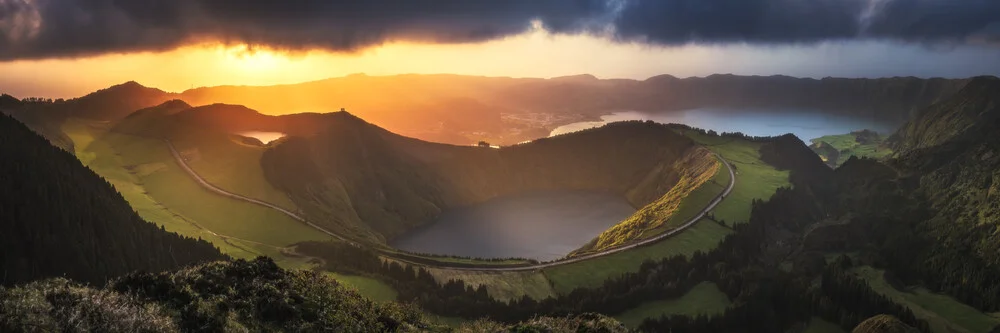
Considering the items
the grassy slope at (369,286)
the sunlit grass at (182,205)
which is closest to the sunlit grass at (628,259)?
the grassy slope at (369,286)

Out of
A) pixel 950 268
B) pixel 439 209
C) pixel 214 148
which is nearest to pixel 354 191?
pixel 439 209

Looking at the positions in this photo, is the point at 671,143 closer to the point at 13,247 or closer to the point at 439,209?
the point at 439,209

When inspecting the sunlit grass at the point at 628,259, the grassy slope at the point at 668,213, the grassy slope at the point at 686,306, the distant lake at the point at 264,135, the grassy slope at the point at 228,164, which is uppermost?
the distant lake at the point at 264,135

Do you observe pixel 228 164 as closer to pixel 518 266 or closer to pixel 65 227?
pixel 65 227

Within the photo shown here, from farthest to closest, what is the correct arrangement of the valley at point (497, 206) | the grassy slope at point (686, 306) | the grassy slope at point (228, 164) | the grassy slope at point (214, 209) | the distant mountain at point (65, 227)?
the grassy slope at point (228, 164), the grassy slope at point (214, 209), the valley at point (497, 206), the grassy slope at point (686, 306), the distant mountain at point (65, 227)

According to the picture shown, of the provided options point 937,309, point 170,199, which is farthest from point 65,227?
point 937,309

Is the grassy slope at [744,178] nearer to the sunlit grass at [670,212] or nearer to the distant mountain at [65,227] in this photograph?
the sunlit grass at [670,212]
